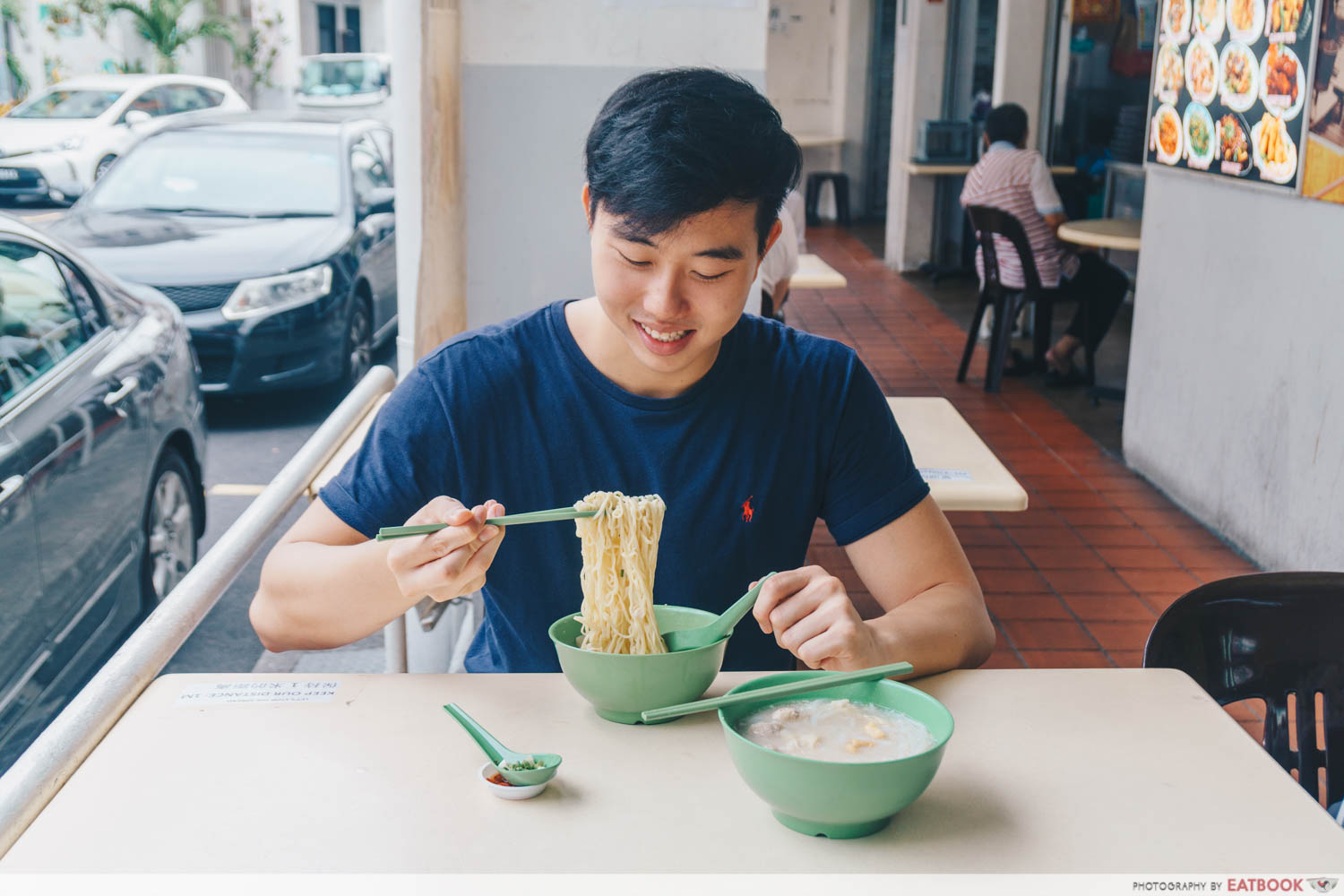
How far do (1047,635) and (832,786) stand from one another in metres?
2.70

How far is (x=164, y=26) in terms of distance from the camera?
493cm

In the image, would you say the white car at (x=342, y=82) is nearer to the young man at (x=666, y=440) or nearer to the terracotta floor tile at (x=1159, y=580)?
the terracotta floor tile at (x=1159, y=580)

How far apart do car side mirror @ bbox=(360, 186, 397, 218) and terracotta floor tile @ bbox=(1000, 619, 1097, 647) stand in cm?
367

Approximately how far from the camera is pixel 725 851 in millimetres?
1087

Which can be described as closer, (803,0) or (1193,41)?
(1193,41)

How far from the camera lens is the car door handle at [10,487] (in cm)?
249

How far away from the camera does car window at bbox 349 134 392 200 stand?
586cm

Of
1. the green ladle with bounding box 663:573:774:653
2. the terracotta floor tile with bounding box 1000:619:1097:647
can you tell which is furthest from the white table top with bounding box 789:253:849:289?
the green ladle with bounding box 663:573:774:653

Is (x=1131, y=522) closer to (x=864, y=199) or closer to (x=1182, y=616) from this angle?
(x=1182, y=616)

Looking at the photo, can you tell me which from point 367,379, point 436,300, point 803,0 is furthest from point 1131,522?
point 803,0

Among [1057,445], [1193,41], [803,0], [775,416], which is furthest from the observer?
[803,0]

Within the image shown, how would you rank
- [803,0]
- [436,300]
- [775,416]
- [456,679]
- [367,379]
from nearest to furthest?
[456,679]
[775,416]
[367,379]
[436,300]
[803,0]

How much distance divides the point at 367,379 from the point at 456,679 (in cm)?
118

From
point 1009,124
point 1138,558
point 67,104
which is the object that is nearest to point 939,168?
→ point 1009,124
